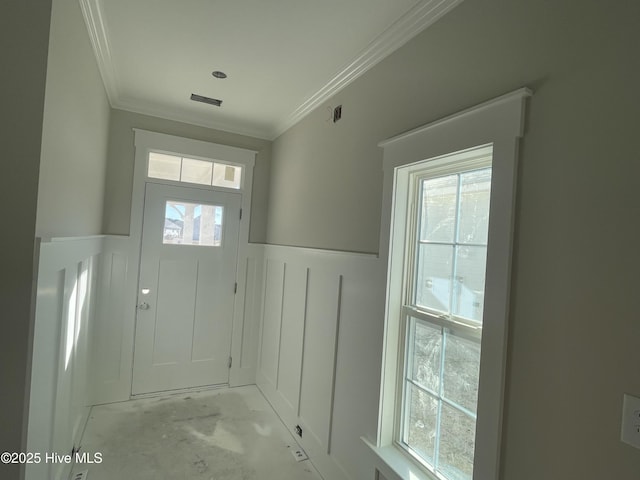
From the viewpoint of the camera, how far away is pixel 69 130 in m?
1.62

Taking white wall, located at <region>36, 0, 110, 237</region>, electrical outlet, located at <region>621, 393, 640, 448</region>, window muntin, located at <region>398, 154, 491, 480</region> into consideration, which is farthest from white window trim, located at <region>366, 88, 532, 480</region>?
white wall, located at <region>36, 0, 110, 237</region>

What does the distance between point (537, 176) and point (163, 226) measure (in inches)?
120

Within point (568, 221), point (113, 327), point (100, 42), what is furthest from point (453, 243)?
point (113, 327)

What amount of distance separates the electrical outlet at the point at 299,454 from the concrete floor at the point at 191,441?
23mm

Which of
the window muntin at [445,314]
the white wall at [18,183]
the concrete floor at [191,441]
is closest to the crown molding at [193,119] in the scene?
the white wall at [18,183]

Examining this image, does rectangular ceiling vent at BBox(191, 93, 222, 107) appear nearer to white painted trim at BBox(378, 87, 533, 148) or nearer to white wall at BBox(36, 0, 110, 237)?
white wall at BBox(36, 0, 110, 237)

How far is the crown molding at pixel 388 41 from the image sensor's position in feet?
5.08

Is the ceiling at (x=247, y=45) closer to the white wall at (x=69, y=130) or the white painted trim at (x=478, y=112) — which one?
the white wall at (x=69, y=130)

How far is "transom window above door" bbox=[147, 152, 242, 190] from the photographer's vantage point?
3225 millimetres

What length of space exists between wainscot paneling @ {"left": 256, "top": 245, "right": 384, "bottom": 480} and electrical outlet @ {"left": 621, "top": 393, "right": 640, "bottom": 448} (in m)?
1.01

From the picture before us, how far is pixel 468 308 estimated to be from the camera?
140 cm

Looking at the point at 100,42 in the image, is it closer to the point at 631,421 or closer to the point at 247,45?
the point at 247,45

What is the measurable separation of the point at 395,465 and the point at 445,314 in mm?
745

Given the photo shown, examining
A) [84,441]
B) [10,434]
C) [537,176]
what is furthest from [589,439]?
[84,441]
